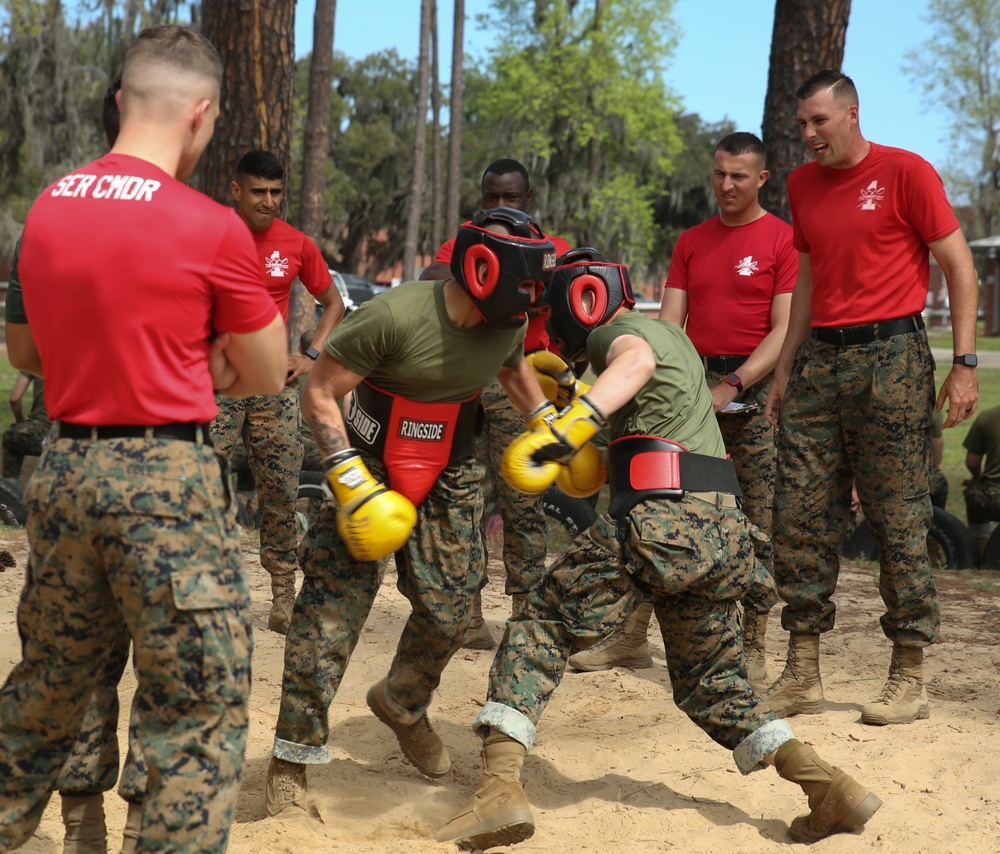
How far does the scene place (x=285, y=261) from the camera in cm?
608

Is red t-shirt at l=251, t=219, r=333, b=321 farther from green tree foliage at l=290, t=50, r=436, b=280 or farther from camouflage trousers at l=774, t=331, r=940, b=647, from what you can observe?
green tree foliage at l=290, t=50, r=436, b=280

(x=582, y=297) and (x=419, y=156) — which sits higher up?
(x=419, y=156)

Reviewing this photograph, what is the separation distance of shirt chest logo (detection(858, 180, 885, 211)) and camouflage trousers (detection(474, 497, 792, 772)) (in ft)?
5.98

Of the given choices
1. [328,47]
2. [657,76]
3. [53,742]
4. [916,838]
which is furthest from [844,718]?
[657,76]

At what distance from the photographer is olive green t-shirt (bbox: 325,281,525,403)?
143 inches

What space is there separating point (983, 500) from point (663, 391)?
18.5ft

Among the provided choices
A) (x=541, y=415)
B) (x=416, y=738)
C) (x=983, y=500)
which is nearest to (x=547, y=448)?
(x=541, y=415)

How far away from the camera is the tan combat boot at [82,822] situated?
125 inches

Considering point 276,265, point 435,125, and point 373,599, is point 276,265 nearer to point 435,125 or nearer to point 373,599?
point 373,599

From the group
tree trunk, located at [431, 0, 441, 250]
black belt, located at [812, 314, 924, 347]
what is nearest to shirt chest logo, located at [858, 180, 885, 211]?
black belt, located at [812, 314, 924, 347]

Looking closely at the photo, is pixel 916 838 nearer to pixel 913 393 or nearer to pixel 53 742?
pixel 913 393

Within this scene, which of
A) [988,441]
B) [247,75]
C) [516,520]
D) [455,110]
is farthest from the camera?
[455,110]

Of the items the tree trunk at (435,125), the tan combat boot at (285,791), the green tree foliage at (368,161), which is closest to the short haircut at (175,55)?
the tan combat boot at (285,791)

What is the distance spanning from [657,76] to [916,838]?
39.5 metres
